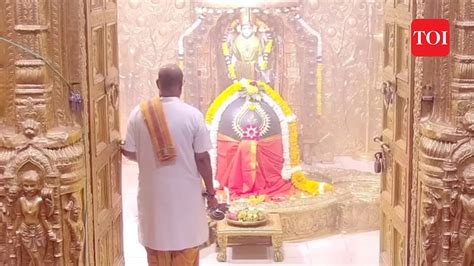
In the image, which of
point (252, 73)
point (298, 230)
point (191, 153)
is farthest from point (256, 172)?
point (191, 153)

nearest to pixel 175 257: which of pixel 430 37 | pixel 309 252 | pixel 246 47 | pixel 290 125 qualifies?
pixel 430 37

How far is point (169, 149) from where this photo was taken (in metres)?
4.61

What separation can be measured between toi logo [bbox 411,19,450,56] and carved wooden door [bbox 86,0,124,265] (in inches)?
70.2

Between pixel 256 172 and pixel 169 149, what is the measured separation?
3592 millimetres

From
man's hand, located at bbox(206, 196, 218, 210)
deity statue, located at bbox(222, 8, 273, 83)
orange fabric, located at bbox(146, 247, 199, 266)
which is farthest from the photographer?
deity statue, located at bbox(222, 8, 273, 83)

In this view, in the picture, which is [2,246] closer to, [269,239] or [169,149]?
[169,149]

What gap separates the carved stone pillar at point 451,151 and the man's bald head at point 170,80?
52.5 inches

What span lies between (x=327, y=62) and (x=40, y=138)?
6.66 m

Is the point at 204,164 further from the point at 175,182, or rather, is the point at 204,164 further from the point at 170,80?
the point at 170,80

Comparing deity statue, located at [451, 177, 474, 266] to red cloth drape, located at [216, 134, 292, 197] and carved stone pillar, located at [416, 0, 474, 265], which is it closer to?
carved stone pillar, located at [416, 0, 474, 265]

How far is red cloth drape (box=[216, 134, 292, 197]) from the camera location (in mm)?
8086

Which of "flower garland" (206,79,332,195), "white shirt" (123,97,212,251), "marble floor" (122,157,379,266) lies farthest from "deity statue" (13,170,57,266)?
"flower garland" (206,79,332,195)

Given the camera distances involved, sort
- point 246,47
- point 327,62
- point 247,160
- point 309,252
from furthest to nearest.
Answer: point 327,62, point 246,47, point 247,160, point 309,252

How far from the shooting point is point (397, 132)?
513cm
